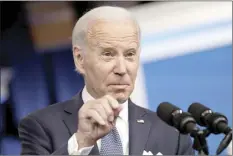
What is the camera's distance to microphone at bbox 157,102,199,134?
1734 millimetres

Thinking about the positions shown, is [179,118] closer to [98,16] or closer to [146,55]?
[98,16]

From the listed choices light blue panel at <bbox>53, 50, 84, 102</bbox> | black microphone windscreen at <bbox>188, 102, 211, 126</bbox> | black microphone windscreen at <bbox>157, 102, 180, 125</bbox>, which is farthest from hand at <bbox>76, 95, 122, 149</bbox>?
light blue panel at <bbox>53, 50, 84, 102</bbox>

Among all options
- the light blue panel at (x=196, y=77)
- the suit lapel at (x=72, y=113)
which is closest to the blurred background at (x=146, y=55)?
the light blue panel at (x=196, y=77)

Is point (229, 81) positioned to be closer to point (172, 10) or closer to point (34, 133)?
point (172, 10)

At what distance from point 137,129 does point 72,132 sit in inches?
9.9

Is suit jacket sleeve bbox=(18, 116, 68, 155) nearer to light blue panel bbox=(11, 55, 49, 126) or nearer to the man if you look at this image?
the man

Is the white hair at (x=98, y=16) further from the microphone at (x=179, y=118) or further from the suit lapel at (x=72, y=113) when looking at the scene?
the microphone at (x=179, y=118)

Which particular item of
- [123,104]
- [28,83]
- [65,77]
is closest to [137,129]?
[123,104]

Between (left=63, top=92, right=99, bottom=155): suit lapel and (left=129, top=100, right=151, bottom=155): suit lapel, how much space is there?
16 cm

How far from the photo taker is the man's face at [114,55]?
2086mm

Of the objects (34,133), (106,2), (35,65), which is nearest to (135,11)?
(106,2)

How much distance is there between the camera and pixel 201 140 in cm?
177

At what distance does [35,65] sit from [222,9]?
0.99 metres

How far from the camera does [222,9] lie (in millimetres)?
2859
